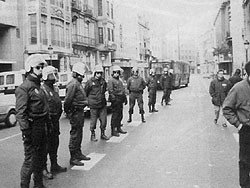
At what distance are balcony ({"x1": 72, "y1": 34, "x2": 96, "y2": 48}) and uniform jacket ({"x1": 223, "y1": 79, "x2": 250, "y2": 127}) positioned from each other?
28.1 meters

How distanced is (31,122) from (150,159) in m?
2.66

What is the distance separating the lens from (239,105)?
13.8ft

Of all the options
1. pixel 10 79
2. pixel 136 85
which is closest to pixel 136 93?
pixel 136 85

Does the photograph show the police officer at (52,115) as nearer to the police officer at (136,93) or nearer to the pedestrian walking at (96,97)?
the pedestrian walking at (96,97)

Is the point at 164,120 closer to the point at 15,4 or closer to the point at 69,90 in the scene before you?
the point at 69,90

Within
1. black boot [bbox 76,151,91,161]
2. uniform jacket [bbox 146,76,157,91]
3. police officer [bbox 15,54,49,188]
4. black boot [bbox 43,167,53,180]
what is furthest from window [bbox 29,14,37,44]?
police officer [bbox 15,54,49,188]

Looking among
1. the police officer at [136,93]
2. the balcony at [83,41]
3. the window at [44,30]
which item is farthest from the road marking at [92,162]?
the balcony at [83,41]

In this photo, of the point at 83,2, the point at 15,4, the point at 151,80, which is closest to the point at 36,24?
the point at 15,4

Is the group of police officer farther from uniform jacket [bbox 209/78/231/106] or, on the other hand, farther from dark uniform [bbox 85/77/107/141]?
uniform jacket [bbox 209/78/231/106]

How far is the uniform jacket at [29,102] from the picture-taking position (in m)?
4.33

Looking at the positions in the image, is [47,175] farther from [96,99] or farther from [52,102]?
[96,99]

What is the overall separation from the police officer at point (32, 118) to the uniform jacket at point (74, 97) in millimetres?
1439

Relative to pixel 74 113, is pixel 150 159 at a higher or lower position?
lower

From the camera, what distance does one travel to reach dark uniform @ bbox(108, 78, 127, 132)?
8867 millimetres
